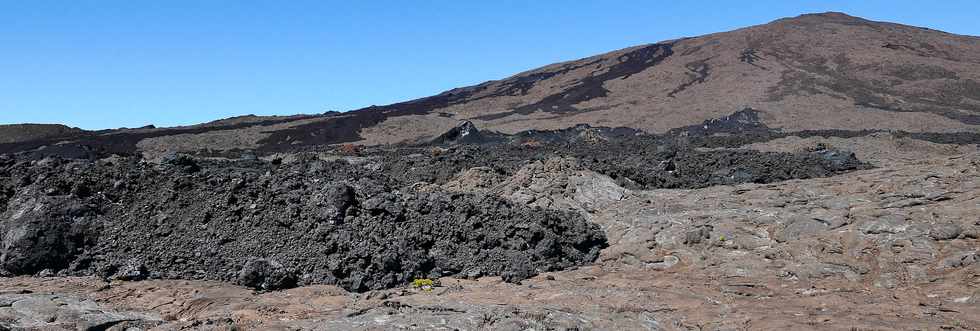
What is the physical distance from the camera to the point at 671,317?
7.73 m

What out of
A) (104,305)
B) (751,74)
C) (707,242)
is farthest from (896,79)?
(104,305)

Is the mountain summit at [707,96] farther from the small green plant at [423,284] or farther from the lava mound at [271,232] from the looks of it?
the small green plant at [423,284]

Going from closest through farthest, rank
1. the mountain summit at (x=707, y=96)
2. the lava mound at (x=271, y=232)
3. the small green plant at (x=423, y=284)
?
the small green plant at (x=423, y=284) → the lava mound at (x=271, y=232) → the mountain summit at (x=707, y=96)

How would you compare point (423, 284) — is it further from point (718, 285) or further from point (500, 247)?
point (718, 285)

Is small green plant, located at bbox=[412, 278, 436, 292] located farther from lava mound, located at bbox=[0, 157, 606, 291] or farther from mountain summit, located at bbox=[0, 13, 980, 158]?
mountain summit, located at bbox=[0, 13, 980, 158]

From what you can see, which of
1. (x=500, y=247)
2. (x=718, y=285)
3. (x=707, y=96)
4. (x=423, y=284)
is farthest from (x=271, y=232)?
(x=707, y=96)

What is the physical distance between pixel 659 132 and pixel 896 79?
2326cm

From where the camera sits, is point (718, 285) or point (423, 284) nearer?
point (718, 285)

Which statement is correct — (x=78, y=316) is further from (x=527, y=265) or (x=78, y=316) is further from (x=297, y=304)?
(x=527, y=265)

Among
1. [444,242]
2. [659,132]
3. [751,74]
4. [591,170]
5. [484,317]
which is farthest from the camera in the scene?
[751,74]

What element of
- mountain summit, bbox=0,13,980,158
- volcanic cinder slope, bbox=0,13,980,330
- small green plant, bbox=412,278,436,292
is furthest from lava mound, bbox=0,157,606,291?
mountain summit, bbox=0,13,980,158

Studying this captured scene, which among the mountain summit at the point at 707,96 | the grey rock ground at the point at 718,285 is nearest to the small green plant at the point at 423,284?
the grey rock ground at the point at 718,285

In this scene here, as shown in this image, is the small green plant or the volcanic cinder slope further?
the small green plant

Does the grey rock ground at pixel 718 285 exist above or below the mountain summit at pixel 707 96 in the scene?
below
